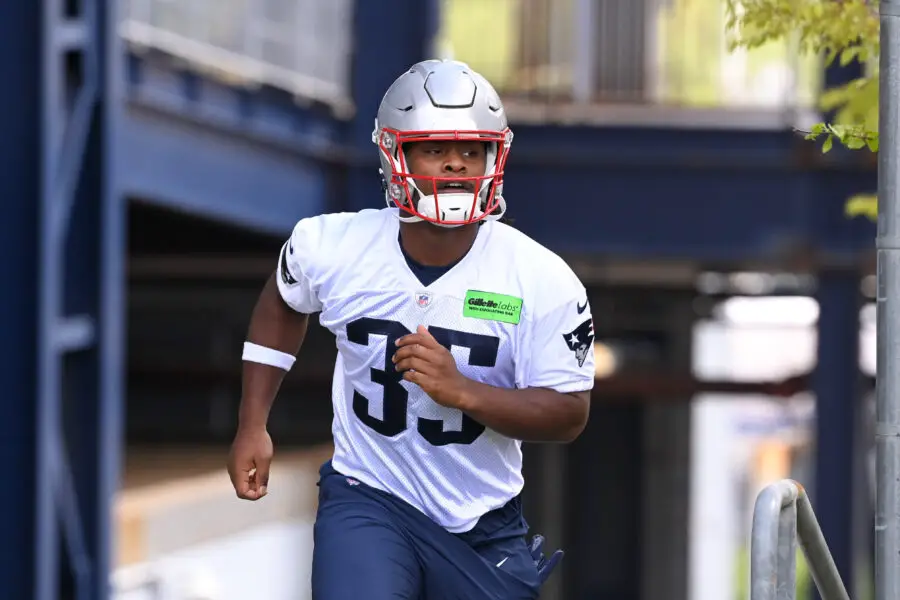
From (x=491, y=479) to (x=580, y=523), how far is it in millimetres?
17086

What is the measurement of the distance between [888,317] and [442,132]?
1.22m

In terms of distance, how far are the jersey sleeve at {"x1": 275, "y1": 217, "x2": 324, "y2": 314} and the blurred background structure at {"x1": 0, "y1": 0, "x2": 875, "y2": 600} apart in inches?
184

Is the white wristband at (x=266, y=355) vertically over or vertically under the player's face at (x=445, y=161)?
under

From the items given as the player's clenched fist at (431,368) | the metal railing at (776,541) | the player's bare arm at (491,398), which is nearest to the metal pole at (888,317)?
the metal railing at (776,541)

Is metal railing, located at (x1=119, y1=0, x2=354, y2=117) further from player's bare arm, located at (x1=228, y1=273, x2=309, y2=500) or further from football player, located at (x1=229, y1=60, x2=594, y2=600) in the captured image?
football player, located at (x1=229, y1=60, x2=594, y2=600)

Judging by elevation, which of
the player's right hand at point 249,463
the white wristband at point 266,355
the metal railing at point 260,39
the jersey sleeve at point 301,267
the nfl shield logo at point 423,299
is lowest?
the player's right hand at point 249,463

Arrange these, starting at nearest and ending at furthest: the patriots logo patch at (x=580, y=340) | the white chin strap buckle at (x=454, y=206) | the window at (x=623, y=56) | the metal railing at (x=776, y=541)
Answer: the metal railing at (x=776, y=541), the white chin strap buckle at (x=454, y=206), the patriots logo patch at (x=580, y=340), the window at (x=623, y=56)

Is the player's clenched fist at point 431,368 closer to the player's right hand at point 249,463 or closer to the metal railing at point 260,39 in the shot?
the player's right hand at point 249,463

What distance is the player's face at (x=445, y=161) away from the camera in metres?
4.02

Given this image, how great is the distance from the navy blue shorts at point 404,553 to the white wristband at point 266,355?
307 millimetres

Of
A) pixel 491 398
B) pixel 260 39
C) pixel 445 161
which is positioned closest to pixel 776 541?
pixel 491 398

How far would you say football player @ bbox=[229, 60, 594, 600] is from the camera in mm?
4023

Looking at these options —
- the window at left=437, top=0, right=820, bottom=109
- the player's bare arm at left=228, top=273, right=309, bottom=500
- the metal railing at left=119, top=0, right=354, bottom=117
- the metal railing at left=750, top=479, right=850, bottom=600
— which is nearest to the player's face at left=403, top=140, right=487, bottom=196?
the player's bare arm at left=228, top=273, right=309, bottom=500

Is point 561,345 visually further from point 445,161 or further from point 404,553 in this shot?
point 404,553
